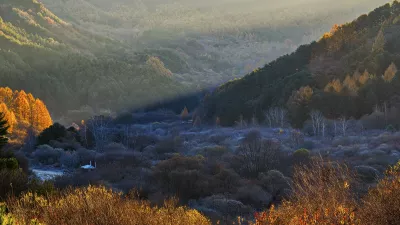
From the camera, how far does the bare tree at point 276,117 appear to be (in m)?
55.8

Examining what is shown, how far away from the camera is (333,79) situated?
194 feet

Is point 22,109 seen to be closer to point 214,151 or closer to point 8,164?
point 214,151

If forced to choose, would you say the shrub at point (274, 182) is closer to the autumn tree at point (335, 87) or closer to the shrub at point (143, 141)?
the shrub at point (143, 141)

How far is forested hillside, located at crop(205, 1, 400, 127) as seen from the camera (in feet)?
173

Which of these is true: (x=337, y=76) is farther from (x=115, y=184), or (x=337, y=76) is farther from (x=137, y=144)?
(x=115, y=184)

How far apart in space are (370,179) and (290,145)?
17.0 metres

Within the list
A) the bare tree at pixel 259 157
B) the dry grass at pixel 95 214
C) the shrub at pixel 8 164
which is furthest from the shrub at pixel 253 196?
the dry grass at pixel 95 214

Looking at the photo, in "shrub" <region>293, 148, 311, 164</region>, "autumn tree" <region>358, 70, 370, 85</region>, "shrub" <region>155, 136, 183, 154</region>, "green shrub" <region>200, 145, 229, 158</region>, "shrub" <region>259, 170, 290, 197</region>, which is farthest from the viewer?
"autumn tree" <region>358, 70, 370, 85</region>

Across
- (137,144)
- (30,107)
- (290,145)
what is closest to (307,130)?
(290,145)

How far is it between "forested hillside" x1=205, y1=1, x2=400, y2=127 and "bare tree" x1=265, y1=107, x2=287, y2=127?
3.74 ft

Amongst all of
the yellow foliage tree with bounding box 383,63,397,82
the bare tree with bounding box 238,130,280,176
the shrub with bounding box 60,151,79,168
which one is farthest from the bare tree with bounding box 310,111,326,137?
the shrub with bounding box 60,151,79,168

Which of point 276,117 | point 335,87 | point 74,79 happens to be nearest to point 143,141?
point 276,117

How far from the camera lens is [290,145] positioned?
42156 mm

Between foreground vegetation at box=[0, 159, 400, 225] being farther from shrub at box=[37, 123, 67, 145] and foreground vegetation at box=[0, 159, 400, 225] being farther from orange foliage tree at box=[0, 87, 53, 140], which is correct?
orange foliage tree at box=[0, 87, 53, 140]
